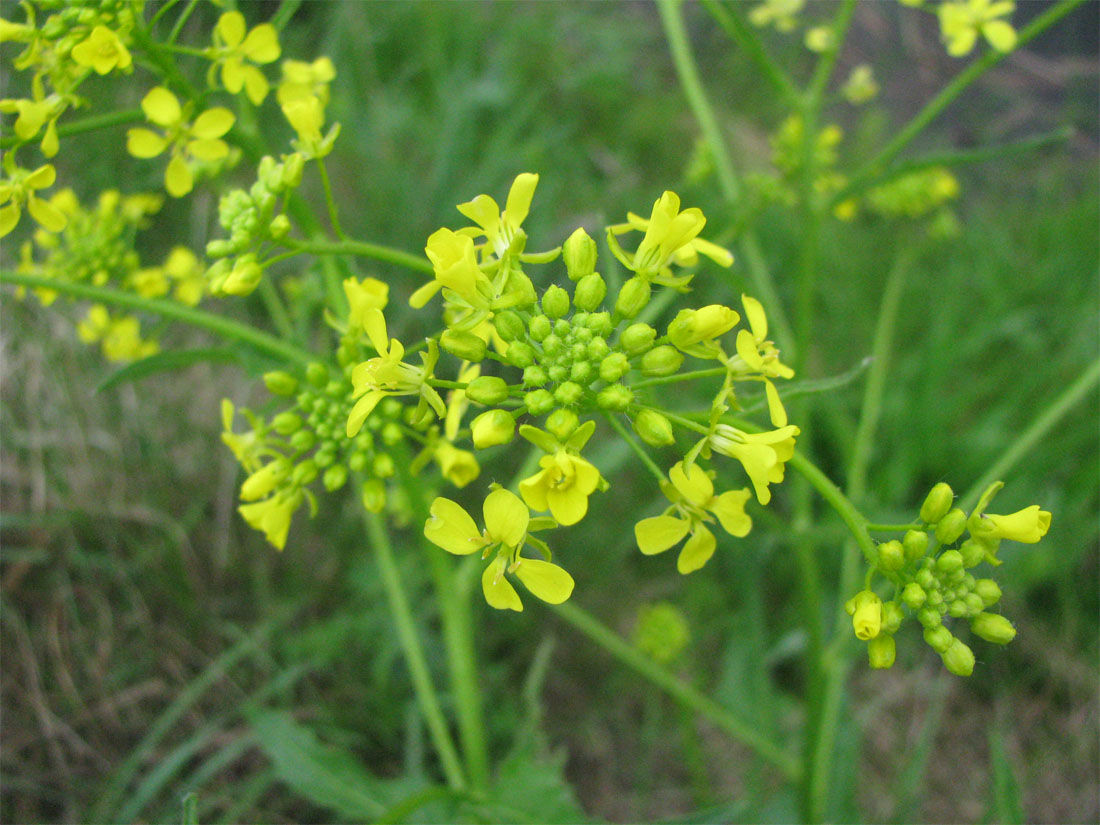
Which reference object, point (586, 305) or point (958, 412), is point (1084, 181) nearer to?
point (958, 412)

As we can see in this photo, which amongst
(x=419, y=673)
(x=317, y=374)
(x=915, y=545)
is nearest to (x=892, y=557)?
(x=915, y=545)

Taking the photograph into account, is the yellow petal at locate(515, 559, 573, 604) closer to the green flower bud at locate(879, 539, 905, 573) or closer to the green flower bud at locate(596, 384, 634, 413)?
the green flower bud at locate(596, 384, 634, 413)

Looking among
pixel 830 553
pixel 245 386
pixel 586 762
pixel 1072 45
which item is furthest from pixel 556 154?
pixel 1072 45

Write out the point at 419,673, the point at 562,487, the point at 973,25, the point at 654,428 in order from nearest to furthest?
the point at 562,487
the point at 654,428
the point at 419,673
the point at 973,25

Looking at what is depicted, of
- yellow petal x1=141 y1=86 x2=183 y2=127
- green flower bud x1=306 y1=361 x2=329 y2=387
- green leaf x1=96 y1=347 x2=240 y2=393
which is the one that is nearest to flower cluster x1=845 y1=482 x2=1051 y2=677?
green flower bud x1=306 y1=361 x2=329 y2=387

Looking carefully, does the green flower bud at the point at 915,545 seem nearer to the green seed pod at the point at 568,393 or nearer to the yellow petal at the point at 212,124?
the green seed pod at the point at 568,393

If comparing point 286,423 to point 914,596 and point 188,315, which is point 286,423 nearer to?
point 188,315
